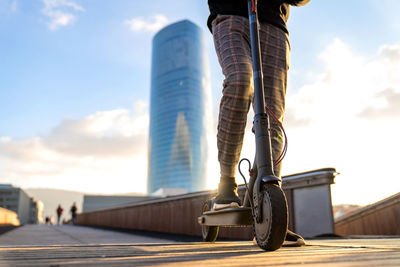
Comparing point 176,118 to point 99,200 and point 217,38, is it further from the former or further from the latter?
point 217,38

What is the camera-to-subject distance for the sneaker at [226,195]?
219cm

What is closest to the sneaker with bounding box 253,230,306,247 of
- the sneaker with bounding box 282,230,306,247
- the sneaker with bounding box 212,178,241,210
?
the sneaker with bounding box 282,230,306,247

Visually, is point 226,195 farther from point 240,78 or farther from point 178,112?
point 178,112

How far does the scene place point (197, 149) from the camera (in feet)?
391

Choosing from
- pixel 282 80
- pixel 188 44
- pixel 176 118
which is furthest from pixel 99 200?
pixel 282 80

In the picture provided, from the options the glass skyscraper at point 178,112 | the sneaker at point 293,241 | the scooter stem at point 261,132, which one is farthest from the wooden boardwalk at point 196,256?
the glass skyscraper at point 178,112

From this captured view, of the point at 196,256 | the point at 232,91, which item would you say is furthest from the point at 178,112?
the point at 196,256

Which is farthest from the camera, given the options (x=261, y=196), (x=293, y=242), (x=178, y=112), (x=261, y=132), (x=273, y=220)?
(x=178, y=112)

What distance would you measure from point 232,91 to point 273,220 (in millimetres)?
886

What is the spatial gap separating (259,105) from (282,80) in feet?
2.26

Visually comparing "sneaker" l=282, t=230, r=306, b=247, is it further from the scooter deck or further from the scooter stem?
the scooter stem

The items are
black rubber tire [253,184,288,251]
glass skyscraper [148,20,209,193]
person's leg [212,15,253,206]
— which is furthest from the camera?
glass skyscraper [148,20,209,193]

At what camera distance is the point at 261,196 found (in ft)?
5.27

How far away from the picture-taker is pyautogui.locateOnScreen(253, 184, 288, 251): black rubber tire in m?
1.45
